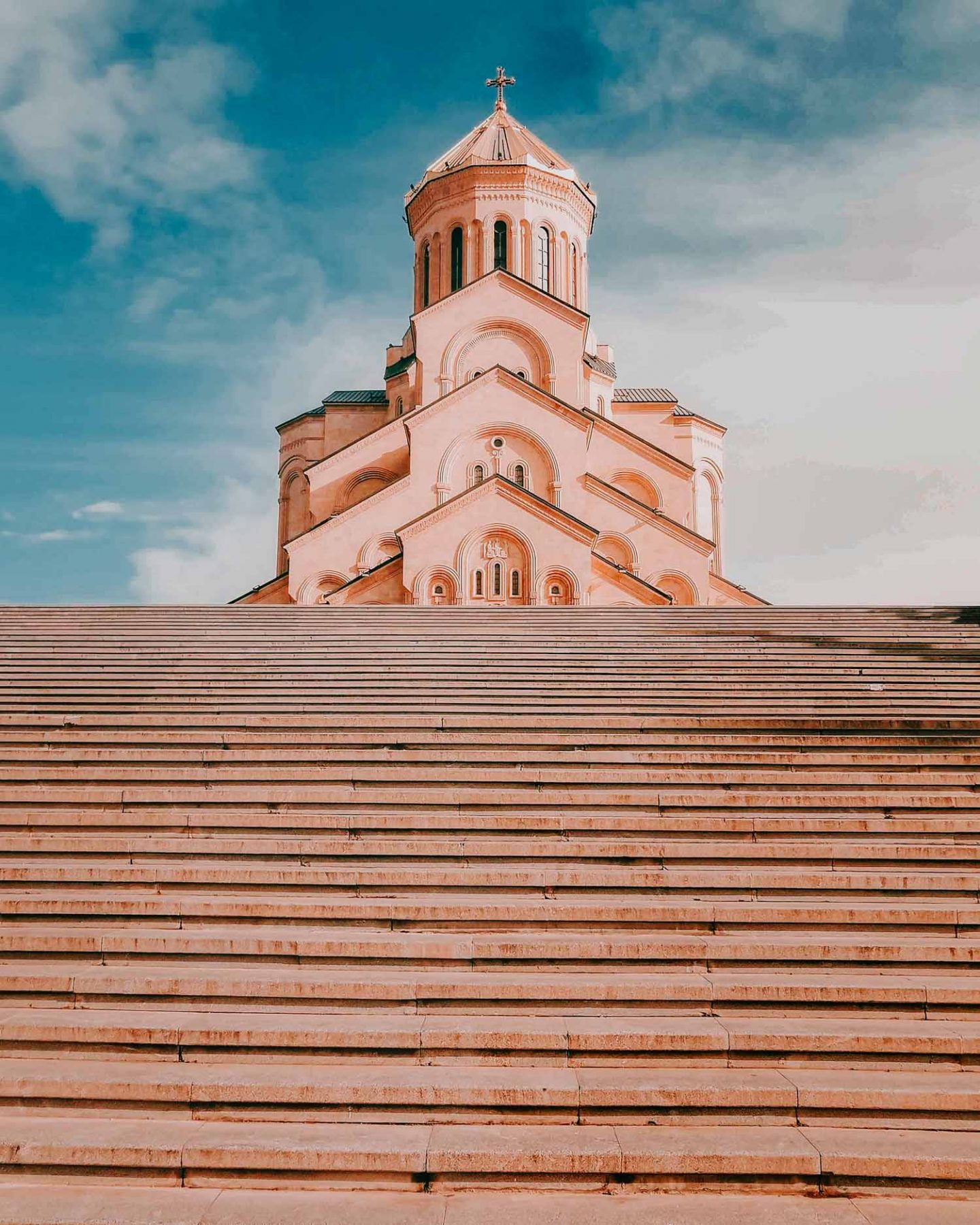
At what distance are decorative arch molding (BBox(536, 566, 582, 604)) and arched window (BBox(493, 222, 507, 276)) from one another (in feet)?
41.5

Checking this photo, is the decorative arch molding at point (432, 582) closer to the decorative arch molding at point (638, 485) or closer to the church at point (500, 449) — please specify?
the church at point (500, 449)

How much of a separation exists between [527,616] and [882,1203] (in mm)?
7932

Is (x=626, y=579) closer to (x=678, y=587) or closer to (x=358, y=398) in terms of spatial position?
(x=678, y=587)

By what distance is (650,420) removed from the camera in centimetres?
2858

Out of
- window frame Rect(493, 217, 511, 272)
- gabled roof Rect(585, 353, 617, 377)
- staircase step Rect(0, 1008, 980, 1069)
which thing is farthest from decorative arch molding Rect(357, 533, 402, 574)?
staircase step Rect(0, 1008, 980, 1069)

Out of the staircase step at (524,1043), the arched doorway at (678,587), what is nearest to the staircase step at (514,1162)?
the staircase step at (524,1043)

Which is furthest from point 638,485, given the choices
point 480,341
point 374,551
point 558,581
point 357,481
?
point 374,551

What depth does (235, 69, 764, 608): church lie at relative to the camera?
18.3m

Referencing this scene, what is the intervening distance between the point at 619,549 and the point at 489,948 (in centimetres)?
1643

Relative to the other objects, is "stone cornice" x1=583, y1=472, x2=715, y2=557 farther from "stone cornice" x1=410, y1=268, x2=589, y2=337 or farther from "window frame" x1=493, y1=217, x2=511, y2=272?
"window frame" x1=493, y1=217, x2=511, y2=272

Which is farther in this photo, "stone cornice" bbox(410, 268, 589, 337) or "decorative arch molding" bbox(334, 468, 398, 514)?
"stone cornice" bbox(410, 268, 589, 337)

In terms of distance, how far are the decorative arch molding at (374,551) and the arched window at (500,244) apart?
36.2 ft

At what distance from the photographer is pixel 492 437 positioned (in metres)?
20.8

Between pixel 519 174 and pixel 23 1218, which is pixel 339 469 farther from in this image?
pixel 23 1218
